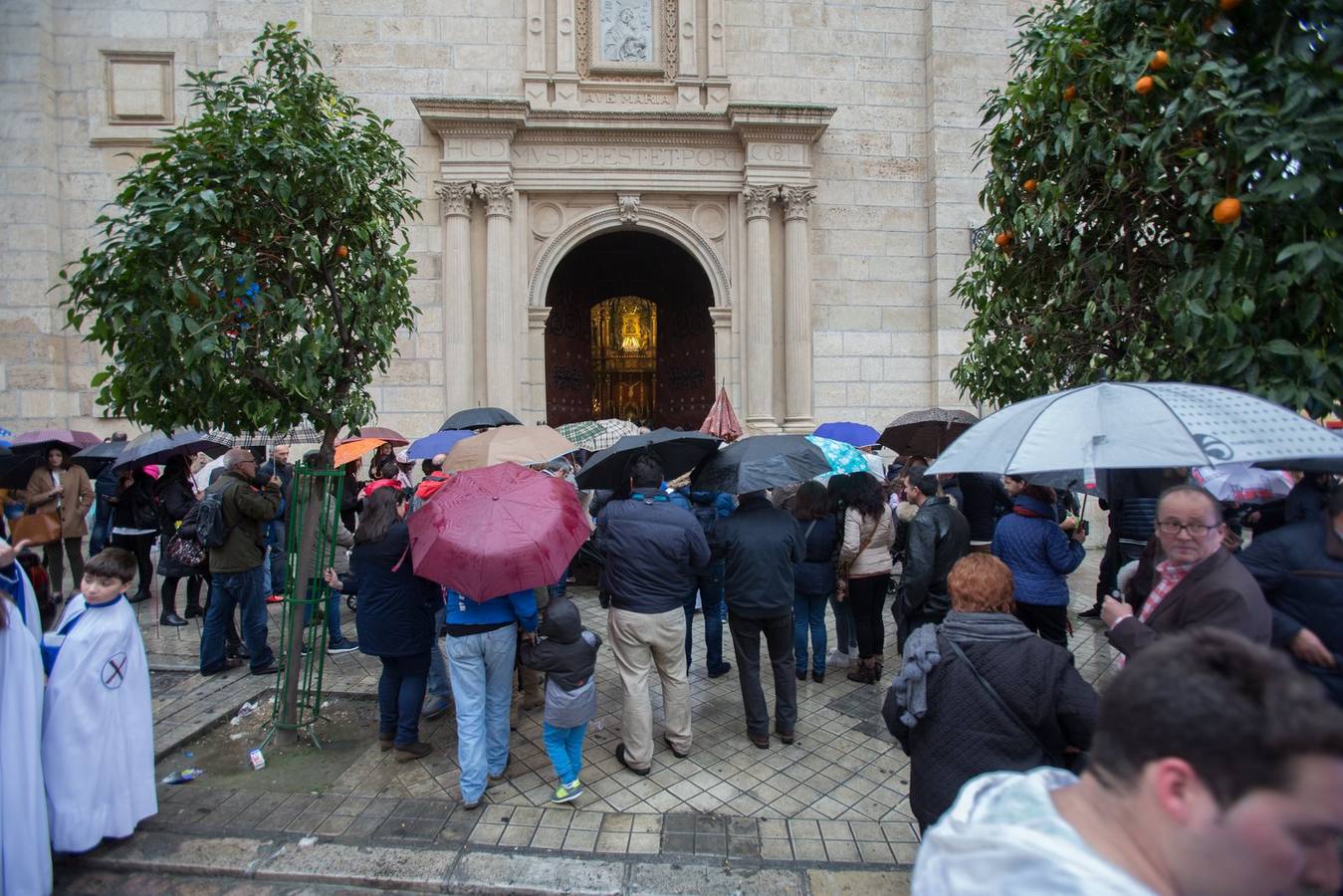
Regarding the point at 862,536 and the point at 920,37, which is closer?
the point at 862,536

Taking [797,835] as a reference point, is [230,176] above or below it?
above

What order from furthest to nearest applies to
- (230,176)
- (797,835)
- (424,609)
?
(424,609), (230,176), (797,835)

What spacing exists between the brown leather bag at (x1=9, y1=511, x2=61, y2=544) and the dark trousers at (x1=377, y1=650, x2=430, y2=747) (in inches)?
189

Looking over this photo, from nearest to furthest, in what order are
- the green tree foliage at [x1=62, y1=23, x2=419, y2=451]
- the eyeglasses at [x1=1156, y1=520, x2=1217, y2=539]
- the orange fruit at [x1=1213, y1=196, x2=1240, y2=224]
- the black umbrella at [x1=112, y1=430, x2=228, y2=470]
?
the eyeglasses at [x1=1156, y1=520, x2=1217, y2=539]
the orange fruit at [x1=1213, y1=196, x2=1240, y2=224]
the green tree foliage at [x1=62, y1=23, x2=419, y2=451]
the black umbrella at [x1=112, y1=430, x2=228, y2=470]

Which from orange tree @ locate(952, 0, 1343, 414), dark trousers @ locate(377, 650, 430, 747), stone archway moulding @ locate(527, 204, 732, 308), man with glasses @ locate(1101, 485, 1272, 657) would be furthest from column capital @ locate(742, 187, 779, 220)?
man with glasses @ locate(1101, 485, 1272, 657)

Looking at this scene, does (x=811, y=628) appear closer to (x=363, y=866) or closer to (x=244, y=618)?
(x=363, y=866)

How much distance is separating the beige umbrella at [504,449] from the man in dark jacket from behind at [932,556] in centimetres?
283

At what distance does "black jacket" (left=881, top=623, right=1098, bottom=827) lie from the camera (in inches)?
94.0

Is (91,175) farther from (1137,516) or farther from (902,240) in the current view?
(1137,516)

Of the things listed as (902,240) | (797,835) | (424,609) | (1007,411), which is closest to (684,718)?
(797,835)

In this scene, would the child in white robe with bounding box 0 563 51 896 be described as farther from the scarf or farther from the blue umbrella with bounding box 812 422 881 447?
the blue umbrella with bounding box 812 422 881 447

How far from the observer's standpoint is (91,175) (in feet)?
37.4

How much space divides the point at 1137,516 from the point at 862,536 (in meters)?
2.72

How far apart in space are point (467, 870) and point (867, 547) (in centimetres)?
371
